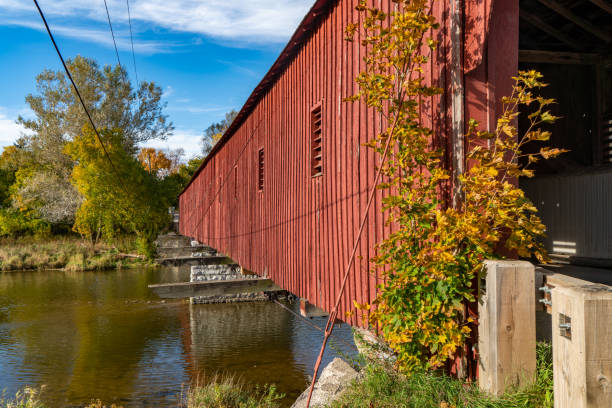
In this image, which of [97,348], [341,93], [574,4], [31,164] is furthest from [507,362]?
[31,164]

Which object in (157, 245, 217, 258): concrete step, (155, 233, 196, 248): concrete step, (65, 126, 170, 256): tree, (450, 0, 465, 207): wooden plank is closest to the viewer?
(450, 0, 465, 207): wooden plank

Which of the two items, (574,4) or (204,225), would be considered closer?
(574,4)

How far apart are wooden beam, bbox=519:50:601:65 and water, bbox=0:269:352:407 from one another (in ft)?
14.0

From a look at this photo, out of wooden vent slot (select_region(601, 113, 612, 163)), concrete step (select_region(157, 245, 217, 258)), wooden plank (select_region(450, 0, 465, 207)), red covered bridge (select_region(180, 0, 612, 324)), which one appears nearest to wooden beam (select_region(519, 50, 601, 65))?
red covered bridge (select_region(180, 0, 612, 324))

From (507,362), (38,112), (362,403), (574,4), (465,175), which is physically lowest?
(362,403)

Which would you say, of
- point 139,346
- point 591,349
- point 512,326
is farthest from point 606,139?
point 139,346

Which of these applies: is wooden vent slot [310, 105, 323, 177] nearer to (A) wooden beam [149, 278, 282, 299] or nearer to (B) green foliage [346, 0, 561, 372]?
(B) green foliage [346, 0, 561, 372]

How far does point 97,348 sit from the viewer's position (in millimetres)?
12133

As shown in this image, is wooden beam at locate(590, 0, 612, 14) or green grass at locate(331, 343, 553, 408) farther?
wooden beam at locate(590, 0, 612, 14)

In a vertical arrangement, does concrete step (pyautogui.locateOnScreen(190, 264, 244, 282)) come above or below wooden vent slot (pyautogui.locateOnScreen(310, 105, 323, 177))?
below

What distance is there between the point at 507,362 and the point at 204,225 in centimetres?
1699

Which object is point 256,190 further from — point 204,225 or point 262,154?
point 204,225

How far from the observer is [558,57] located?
22.5ft

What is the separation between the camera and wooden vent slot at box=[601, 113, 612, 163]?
7.15 meters
